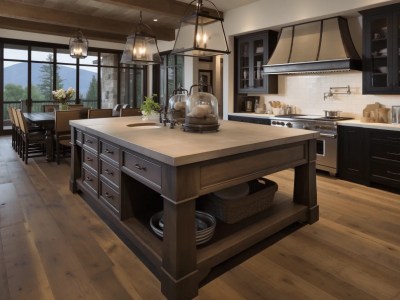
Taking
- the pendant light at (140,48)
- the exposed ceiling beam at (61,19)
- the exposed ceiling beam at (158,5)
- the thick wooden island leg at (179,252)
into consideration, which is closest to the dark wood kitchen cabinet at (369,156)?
the pendant light at (140,48)

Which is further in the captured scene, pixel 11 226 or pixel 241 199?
pixel 11 226

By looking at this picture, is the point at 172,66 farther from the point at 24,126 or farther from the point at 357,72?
the point at 357,72

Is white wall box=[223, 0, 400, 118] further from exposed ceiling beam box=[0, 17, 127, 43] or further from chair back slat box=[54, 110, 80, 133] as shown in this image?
exposed ceiling beam box=[0, 17, 127, 43]

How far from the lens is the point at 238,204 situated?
235 centimetres

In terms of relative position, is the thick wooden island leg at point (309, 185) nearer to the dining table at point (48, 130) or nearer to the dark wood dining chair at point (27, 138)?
the dining table at point (48, 130)

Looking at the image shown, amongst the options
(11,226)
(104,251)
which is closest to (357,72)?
(104,251)

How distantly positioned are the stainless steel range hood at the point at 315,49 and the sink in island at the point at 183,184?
2196 millimetres

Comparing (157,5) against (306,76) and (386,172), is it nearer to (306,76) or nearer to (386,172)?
(306,76)

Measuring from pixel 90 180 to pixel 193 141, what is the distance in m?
1.56

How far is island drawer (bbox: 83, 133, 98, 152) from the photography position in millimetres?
2889

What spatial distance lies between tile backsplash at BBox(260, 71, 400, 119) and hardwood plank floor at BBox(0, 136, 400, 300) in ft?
5.64

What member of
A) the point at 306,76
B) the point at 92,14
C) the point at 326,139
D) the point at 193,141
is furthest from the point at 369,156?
the point at 92,14

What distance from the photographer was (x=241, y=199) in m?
2.40

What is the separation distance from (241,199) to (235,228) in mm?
236
